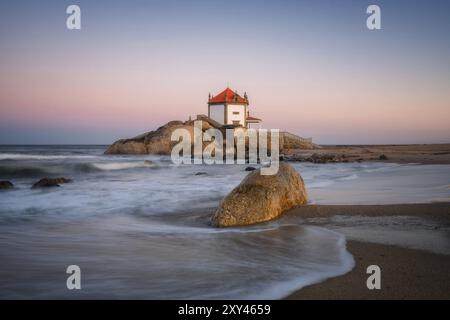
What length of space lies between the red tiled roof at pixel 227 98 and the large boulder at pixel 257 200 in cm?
3843

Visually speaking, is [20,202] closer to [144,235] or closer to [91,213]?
[91,213]

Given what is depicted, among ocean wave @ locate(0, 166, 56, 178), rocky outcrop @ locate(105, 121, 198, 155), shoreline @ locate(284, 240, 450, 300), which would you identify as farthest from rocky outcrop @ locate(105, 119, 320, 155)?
shoreline @ locate(284, 240, 450, 300)

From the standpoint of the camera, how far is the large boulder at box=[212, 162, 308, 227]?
6352mm

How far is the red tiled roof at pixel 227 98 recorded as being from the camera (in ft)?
149

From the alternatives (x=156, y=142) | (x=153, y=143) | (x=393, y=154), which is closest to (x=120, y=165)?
(x=156, y=142)

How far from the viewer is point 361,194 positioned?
30.1 ft

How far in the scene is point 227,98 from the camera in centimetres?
4538

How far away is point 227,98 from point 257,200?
130ft

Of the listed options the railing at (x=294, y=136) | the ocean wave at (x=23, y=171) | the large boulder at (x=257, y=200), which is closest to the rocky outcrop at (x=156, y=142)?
the railing at (x=294, y=136)

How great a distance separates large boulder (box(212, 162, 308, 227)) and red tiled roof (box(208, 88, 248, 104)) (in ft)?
126

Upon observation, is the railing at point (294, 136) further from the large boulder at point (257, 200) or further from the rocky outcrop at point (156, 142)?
the large boulder at point (257, 200)
